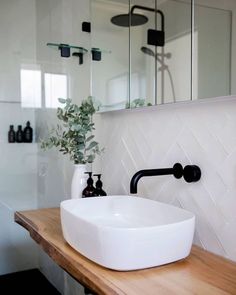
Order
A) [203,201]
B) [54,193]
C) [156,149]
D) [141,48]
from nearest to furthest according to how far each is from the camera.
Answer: [203,201], [156,149], [141,48], [54,193]

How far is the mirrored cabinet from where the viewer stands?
1072 millimetres

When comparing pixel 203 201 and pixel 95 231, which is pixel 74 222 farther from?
pixel 203 201

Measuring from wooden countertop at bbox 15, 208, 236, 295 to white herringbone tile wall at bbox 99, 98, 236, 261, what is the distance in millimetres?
99

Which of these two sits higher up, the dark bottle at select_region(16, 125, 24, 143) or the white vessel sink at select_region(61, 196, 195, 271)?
the dark bottle at select_region(16, 125, 24, 143)

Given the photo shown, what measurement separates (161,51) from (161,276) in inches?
35.9

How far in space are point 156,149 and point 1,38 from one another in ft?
6.29

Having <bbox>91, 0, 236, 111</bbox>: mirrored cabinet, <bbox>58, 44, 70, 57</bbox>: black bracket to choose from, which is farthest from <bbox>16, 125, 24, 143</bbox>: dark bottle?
<bbox>91, 0, 236, 111</bbox>: mirrored cabinet

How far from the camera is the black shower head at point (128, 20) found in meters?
1.56

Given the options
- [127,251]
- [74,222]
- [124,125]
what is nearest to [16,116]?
[124,125]

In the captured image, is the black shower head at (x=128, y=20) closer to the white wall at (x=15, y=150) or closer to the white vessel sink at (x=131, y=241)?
the white vessel sink at (x=131, y=241)

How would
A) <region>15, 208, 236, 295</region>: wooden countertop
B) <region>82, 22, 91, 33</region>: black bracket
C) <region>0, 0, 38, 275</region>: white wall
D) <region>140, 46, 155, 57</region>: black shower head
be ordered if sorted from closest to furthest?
<region>15, 208, 236, 295</region>: wooden countertop
<region>140, 46, 155, 57</region>: black shower head
<region>82, 22, 91, 33</region>: black bracket
<region>0, 0, 38, 275</region>: white wall

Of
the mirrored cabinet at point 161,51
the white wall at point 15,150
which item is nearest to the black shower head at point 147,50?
the mirrored cabinet at point 161,51

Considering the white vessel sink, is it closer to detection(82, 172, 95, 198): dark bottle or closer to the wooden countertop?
the wooden countertop

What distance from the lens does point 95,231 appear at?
2.81ft
